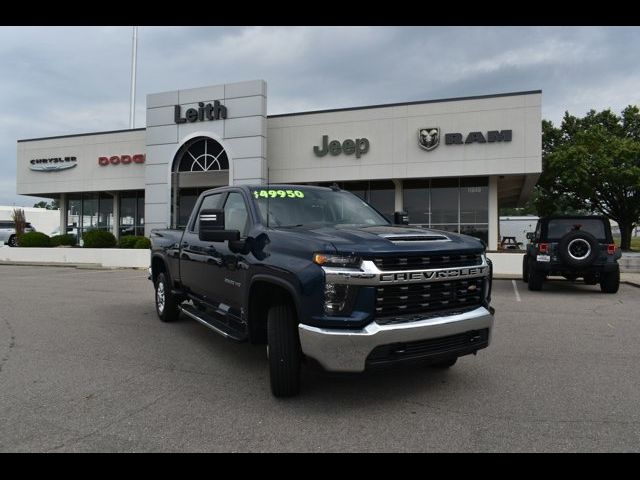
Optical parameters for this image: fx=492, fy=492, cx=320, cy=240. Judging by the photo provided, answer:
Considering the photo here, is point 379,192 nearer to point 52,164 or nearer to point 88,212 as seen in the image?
point 88,212

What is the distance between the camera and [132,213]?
28.8 metres

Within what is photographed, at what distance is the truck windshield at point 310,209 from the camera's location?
15.8 feet

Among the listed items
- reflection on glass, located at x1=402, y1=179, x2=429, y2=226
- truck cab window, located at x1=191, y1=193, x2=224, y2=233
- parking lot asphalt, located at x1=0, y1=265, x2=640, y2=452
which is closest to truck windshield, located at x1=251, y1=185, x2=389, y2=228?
truck cab window, located at x1=191, y1=193, x2=224, y2=233

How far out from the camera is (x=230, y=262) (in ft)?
15.9

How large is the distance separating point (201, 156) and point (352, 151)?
24.1ft

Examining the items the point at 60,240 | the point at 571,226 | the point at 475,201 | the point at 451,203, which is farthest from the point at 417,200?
the point at 60,240

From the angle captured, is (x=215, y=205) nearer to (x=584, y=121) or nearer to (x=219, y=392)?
(x=219, y=392)

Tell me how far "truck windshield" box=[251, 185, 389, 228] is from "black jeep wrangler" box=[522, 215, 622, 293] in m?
7.36

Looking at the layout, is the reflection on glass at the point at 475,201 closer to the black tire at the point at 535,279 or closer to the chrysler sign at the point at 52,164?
the black tire at the point at 535,279

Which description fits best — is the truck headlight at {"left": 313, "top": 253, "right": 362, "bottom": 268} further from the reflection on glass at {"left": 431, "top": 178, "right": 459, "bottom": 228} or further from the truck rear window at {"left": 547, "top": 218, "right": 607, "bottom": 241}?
the reflection on glass at {"left": 431, "top": 178, "right": 459, "bottom": 228}

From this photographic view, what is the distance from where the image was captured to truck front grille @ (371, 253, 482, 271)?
366cm
